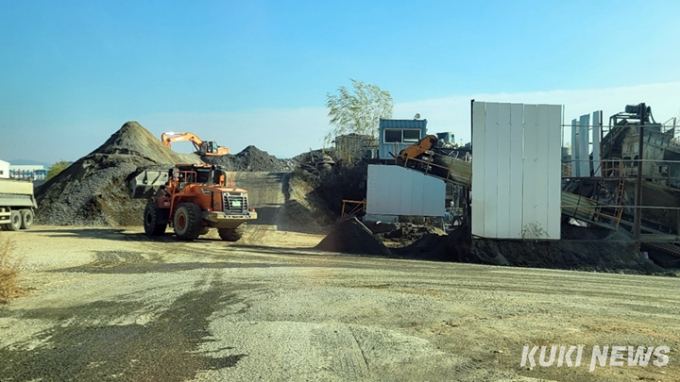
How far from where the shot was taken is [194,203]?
2098 cm

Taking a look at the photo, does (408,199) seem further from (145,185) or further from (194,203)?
(145,185)

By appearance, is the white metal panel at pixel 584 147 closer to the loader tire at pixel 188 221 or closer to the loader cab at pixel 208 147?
the loader tire at pixel 188 221

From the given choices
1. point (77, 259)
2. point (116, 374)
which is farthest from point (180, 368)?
point (77, 259)

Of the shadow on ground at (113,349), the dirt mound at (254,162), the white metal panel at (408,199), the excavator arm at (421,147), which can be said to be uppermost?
the dirt mound at (254,162)

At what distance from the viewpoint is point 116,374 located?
17.9 feet

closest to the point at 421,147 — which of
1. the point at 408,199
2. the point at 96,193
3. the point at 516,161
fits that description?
the point at 516,161

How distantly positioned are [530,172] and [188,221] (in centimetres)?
1192

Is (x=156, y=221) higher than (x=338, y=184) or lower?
lower

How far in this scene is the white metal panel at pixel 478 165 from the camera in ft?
56.1

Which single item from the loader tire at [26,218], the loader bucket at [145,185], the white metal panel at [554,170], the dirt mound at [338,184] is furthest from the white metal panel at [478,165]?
the loader tire at [26,218]

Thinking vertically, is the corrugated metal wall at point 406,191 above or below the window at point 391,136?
below

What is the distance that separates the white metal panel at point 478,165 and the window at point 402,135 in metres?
19.4

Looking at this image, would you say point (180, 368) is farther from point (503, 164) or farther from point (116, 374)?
point (503, 164)

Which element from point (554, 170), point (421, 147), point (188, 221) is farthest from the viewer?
point (188, 221)
